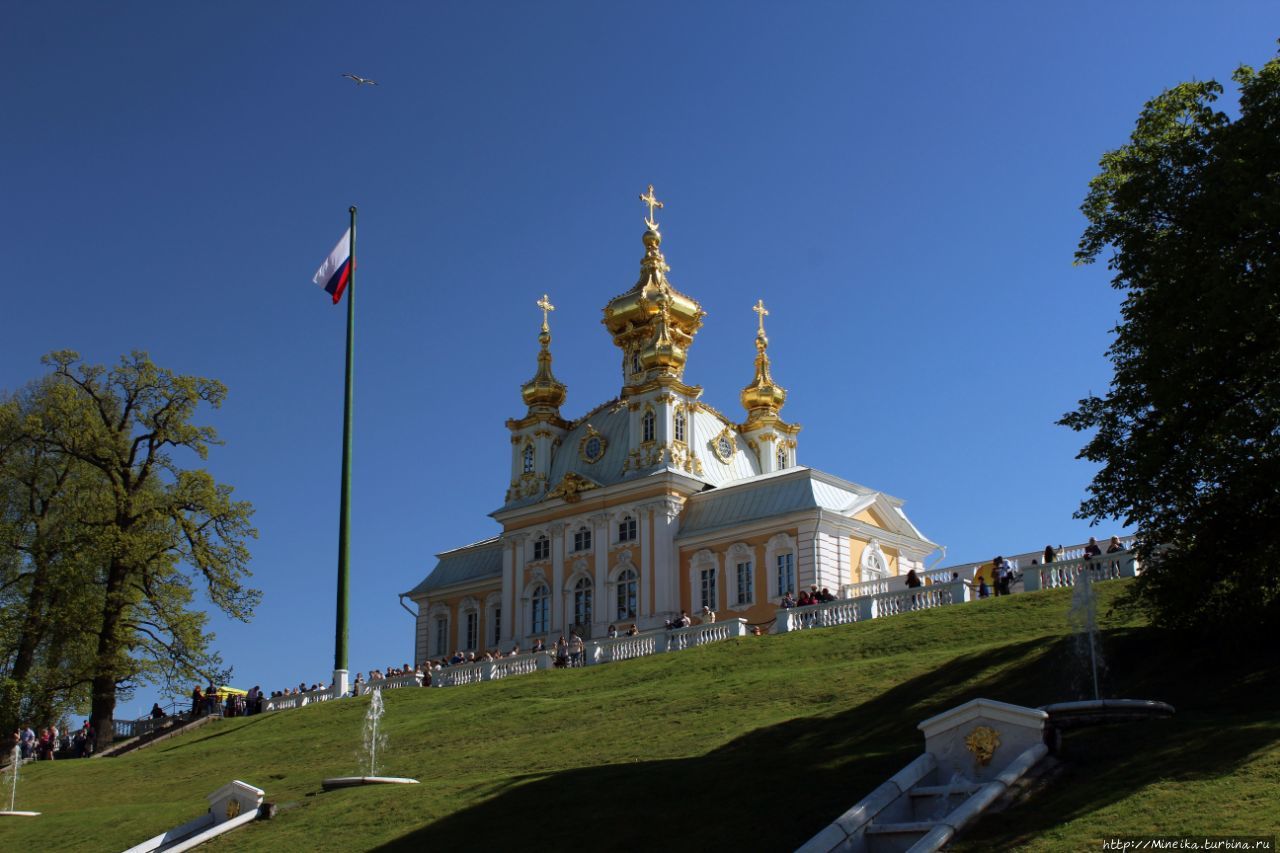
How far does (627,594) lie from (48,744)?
20.5 metres

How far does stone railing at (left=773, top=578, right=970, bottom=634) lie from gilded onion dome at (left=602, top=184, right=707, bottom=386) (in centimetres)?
2640

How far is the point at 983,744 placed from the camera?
16734 millimetres

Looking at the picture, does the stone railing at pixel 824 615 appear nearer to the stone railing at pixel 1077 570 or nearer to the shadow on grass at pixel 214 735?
the stone railing at pixel 1077 570

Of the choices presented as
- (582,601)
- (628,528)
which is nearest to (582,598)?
(582,601)

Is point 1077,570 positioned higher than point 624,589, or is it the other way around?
point 624,589

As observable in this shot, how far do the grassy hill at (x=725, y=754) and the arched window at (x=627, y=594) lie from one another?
15.3 meters

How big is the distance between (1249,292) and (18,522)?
3538 centimetres

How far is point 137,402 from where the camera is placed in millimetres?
44781

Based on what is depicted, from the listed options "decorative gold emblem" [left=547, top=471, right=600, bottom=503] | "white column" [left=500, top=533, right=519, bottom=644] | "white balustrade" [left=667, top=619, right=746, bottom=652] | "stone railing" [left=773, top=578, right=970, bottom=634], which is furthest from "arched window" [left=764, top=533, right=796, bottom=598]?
"stone railing" [left=773, top=578, right=970, bottom=634]

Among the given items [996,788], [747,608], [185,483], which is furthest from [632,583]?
[996,788]

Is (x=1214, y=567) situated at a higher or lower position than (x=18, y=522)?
lower

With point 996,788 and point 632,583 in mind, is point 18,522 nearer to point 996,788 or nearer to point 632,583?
point 632,583

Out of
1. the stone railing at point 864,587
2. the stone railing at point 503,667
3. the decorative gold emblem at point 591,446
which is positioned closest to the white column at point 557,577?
the decorative gold emblem at point 591,446

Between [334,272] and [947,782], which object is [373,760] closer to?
[947,782]
